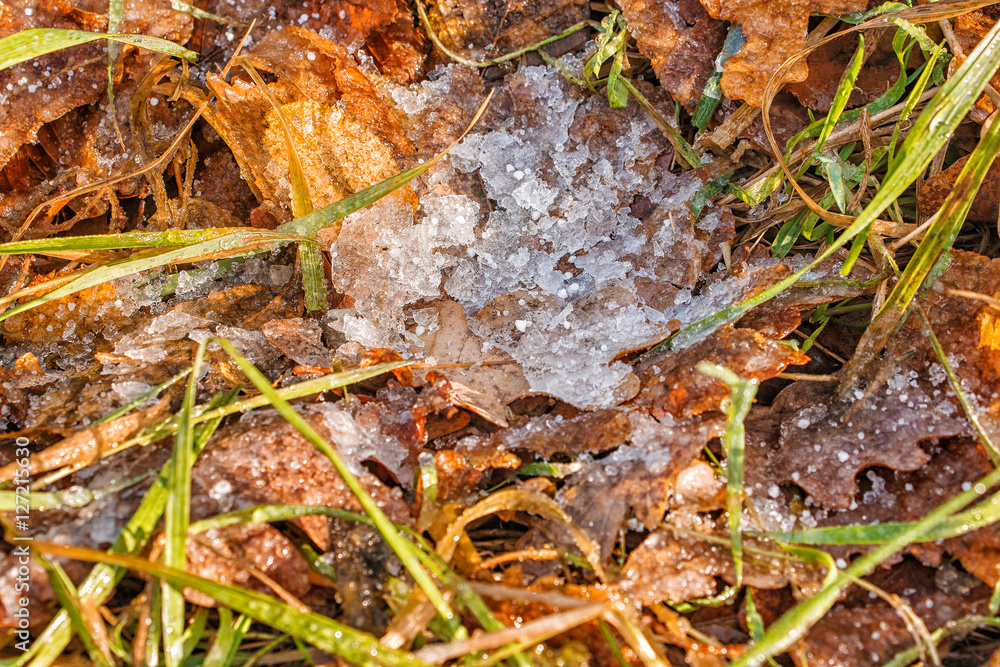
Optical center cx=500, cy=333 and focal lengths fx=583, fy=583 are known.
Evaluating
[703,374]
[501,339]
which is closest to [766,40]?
[703,374]

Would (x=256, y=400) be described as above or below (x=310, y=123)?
below

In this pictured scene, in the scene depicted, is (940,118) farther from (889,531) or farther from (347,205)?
(347,205)

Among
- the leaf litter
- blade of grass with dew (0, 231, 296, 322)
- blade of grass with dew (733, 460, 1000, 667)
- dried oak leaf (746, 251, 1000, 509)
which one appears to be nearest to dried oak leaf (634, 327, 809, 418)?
the leaf litter

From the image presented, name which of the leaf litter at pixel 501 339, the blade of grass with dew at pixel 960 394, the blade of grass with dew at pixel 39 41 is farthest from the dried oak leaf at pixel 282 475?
the blade of grass with dew at pixel 960 394

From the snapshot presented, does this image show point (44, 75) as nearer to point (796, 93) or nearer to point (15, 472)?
point (15, 472)

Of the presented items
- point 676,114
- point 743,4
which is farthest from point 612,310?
point 743,4

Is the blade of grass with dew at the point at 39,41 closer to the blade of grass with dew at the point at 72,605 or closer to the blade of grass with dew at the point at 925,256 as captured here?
the blade of grass with dew at the point at 72,605
